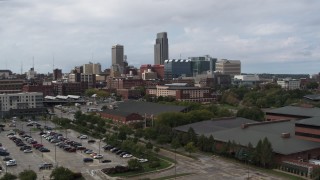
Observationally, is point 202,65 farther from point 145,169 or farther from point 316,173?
point 316,173

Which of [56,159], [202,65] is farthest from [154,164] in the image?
[202,65]

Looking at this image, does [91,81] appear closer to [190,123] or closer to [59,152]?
[190,123]

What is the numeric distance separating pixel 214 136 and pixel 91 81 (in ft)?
275

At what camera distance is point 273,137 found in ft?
114

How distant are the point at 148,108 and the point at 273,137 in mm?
28346

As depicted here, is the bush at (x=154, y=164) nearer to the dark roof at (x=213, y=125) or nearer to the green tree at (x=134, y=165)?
the green tree at (x=134, y=165)

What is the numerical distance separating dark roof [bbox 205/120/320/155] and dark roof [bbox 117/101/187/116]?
58.6ft

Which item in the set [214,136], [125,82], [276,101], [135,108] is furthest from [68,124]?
[125,82]

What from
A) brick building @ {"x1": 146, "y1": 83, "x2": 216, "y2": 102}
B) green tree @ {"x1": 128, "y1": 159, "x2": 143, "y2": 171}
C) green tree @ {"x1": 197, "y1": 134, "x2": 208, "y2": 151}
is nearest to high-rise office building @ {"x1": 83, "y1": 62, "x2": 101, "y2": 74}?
brick building @ {"x1": 146, "y1": 83, "x2": 216, "y2": 102}

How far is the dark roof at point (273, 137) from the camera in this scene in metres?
32.0

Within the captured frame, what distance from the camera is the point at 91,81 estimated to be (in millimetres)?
117562

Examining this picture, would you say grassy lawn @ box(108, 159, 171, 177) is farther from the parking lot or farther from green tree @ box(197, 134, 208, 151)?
green tree @ box(197, 134, 208, 151)

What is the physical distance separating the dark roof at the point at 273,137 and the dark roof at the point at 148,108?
17.9 metres

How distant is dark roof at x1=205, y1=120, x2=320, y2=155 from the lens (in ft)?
105
